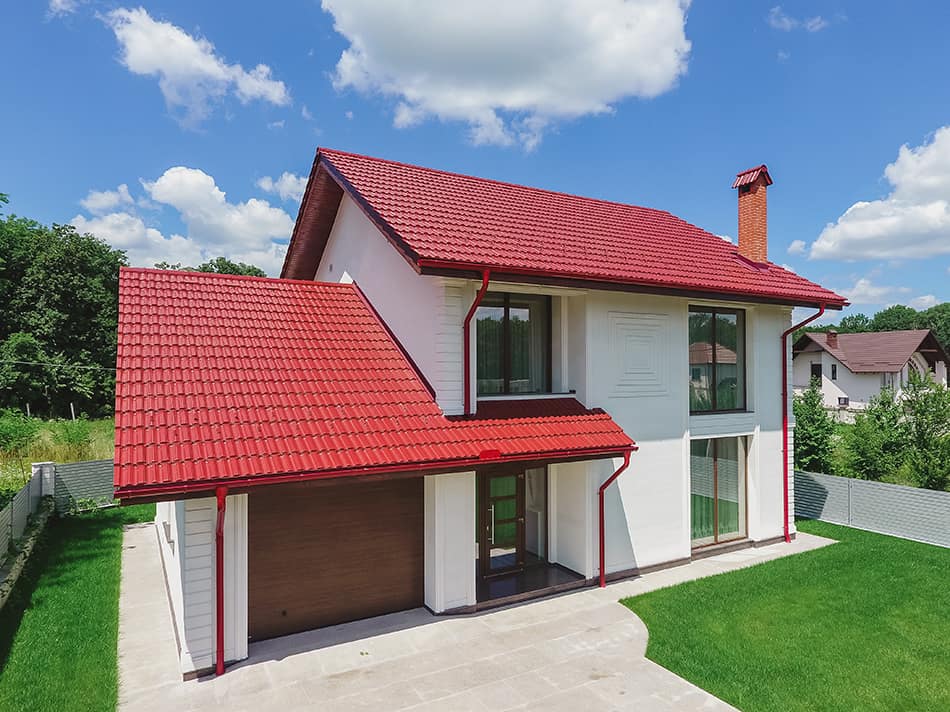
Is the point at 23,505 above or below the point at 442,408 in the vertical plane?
below

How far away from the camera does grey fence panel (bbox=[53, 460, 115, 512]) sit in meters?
14.1

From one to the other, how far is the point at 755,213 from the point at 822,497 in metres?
6.75

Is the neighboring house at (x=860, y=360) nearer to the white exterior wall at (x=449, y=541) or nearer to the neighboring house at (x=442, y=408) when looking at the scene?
the neighboring house at (x=442, y=408)

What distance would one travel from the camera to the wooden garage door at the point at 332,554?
281 inches

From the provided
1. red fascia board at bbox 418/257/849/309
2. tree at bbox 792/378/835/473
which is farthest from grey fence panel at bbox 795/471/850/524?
red fascia board at bbox 418/257/849/309

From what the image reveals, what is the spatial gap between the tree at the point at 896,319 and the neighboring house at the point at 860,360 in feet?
221

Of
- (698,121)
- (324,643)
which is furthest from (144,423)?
(698,121)

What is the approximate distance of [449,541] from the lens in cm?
789

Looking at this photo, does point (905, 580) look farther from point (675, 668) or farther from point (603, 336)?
point (603, 336)

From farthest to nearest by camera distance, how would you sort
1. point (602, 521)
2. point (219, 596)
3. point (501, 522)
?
1. point (501, 522)
2. point (602, 521)
3. point (219, 596)

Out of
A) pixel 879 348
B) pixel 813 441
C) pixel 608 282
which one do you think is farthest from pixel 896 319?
pixel 608 282

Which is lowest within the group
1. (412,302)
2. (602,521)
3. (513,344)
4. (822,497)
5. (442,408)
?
(822,497)

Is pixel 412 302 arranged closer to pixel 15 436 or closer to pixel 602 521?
pixel 602 521

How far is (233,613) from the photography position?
656cm
